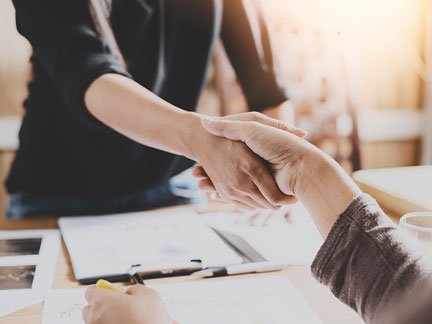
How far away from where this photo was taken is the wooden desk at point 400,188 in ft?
2.99

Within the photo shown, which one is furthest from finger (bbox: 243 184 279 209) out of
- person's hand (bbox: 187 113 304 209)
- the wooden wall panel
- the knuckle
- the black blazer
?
the wooden wall panel

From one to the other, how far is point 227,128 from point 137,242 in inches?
8.9

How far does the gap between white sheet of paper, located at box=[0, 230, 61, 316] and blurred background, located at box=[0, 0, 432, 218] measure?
157cm

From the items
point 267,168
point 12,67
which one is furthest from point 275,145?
point 12,67

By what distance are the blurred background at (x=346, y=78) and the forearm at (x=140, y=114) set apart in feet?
5.06

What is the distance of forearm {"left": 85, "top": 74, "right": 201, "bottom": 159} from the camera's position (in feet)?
2.60

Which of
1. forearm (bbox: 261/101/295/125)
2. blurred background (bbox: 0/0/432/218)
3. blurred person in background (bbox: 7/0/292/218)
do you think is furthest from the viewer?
blurred background (bbox: 0/0/432/218)

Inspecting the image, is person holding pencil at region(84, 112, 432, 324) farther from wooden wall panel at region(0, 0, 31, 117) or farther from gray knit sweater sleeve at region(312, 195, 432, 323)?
wooden wall panel at region(0, 0, 31, 117)

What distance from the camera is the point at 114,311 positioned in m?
0.50

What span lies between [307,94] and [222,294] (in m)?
2.02

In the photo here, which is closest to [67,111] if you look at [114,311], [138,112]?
[138,112]

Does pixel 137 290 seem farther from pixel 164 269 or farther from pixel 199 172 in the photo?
pixel 199 172

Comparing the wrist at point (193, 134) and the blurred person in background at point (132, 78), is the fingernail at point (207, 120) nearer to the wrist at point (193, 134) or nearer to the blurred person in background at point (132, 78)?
the wrist at point (193, 134)

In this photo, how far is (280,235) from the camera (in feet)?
2.84
